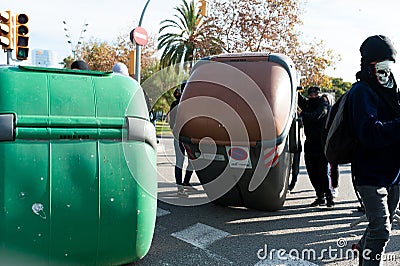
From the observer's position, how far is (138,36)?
33.3 ft

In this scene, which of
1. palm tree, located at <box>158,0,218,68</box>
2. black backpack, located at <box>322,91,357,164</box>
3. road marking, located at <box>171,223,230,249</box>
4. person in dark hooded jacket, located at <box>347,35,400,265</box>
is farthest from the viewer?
palm tree, located at <box>158,0,218,68</box>

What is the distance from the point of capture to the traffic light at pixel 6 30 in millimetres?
9047

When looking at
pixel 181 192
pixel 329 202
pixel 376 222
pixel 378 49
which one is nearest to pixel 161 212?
pixel 181 192

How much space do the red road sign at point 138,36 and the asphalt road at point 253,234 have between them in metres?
5.87

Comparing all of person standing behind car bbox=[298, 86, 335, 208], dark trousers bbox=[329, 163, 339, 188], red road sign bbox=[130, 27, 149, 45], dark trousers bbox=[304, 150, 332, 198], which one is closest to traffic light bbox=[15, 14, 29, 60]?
red road sign bbox=[130, 27, 149, 45]

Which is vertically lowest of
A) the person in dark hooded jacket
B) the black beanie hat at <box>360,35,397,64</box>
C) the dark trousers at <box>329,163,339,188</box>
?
the dark trousers at <box>329,163,339,188</box>

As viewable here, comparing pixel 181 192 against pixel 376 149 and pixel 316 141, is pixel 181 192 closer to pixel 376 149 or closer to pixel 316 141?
pixel 316 141

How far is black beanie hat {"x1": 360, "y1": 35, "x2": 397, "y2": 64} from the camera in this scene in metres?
2.49

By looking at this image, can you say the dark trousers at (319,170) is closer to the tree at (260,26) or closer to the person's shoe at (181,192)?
the person's shoe at (181,192)

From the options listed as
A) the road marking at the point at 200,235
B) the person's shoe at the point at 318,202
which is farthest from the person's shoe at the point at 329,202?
→ the road marking at the point at 200,235

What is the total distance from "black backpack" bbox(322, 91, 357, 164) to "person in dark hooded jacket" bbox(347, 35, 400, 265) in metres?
0.04

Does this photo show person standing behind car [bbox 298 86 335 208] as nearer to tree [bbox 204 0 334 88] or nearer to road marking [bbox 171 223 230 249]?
road marking [bbox 171 223 230 249]

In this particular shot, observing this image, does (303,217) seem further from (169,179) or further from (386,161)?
(169,179)

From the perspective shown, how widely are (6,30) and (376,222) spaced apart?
32.3 feet
